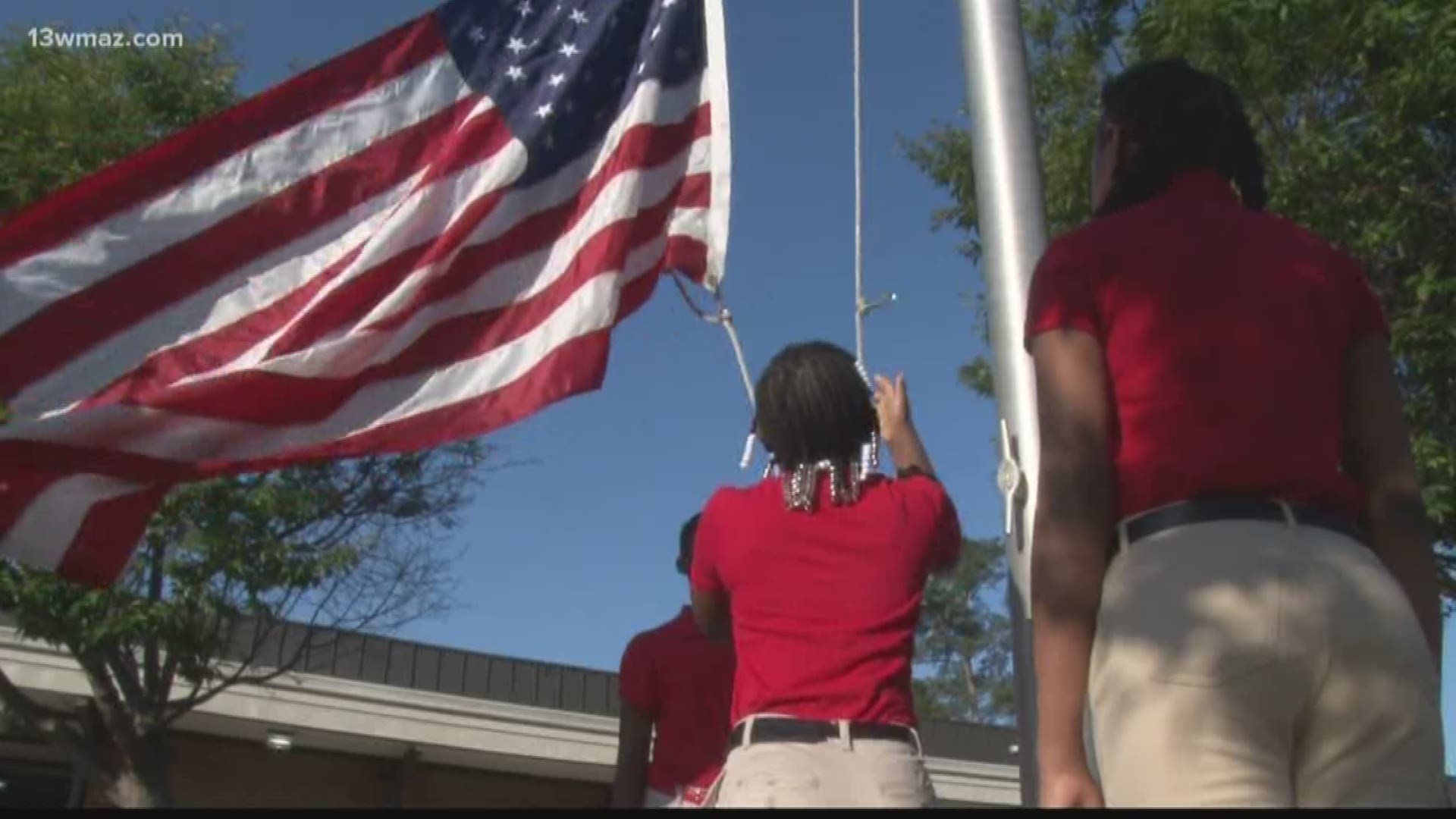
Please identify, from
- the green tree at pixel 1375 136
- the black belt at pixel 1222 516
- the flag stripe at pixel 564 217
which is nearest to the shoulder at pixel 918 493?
the black belt at pixel 1222 516

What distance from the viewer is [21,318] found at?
467 cm

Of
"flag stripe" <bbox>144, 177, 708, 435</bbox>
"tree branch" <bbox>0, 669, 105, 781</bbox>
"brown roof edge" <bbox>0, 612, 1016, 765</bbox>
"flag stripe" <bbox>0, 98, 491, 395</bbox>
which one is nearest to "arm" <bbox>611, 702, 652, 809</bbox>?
"flag stripe" <bbox>144, 177, 708, 435</bbox>

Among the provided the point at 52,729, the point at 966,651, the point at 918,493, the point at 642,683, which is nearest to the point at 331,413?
the point at 642,683

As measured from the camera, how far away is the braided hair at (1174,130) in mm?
2209

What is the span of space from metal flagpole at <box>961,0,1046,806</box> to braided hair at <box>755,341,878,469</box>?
0.36 metres

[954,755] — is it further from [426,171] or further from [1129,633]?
[1129,633]

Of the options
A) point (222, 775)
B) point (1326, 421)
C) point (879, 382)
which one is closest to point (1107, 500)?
point (1326, 421)

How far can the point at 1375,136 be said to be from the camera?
7691mm

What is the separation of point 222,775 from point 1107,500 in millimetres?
15246

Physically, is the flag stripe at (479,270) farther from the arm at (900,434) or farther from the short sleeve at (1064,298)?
the short sleeve at (1064,298)

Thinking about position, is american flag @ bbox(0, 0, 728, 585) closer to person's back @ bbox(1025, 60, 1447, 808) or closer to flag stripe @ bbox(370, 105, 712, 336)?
flag stripe @ bbox(370, 105, 712, 336)

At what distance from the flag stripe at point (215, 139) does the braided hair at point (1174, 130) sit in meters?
3.45

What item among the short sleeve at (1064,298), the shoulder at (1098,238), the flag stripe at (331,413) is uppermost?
the flag stripe at (331,413)

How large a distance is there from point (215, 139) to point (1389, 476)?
394 centimetres
